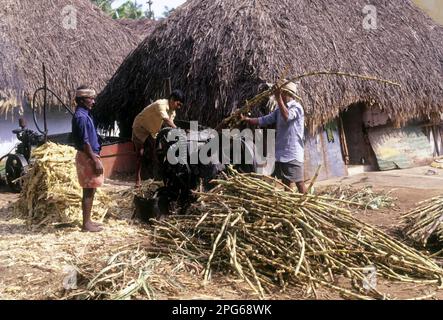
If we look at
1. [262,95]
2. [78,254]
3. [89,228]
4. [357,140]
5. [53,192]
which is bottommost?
[78,254]

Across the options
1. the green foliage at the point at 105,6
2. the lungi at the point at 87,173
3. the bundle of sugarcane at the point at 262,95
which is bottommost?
the lungi at the point at 87,173

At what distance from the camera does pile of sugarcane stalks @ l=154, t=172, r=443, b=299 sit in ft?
12.5

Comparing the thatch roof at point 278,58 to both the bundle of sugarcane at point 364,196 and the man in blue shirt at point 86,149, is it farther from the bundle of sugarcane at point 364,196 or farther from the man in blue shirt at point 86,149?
the man in blue shirt at point 86,149

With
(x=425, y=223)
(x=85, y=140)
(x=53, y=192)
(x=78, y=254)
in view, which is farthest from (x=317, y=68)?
(x=78, y=254)

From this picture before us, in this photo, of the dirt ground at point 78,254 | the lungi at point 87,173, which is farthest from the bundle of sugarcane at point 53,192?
the lungi at point 87,173

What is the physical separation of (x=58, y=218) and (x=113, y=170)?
3924mm

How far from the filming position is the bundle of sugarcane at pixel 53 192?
20.2 ft

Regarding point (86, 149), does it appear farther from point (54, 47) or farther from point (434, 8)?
point (434, 8)

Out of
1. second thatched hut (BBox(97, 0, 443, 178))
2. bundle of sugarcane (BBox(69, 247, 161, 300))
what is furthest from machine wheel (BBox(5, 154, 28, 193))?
bundle of sugarcane (BBox(69, 247, 161, 300))

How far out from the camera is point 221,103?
27.5 feet

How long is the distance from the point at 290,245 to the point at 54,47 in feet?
31.5

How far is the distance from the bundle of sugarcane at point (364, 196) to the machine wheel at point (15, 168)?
16.0 feet

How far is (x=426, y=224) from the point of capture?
487 centimetres

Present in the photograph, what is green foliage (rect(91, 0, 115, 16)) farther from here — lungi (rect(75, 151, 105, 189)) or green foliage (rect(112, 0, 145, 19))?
lungi (rect(75, 151, 105, 189))
